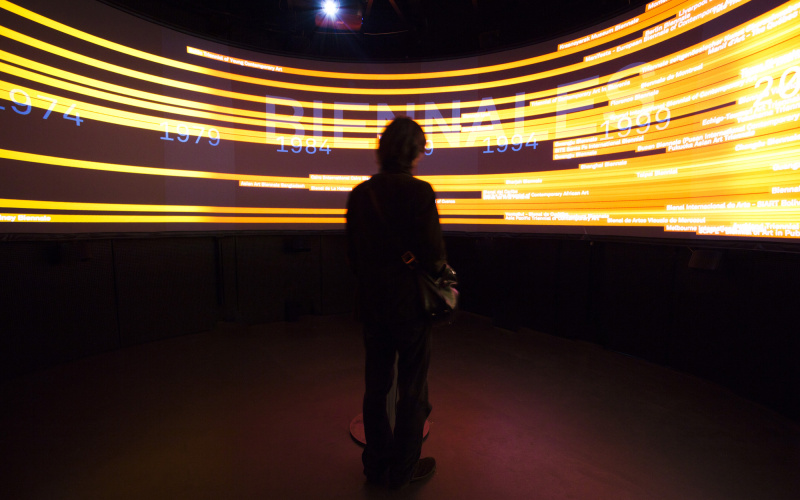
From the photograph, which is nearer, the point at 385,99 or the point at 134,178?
the point at 134,178

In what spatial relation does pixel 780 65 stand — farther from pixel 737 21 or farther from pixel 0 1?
pixel 0 1

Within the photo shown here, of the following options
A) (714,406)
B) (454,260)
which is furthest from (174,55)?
(714,406)

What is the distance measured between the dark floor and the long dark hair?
4.72 feet

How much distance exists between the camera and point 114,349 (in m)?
3.46

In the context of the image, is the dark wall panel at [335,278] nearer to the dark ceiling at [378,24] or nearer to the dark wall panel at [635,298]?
the dark ceiling at [378,24]

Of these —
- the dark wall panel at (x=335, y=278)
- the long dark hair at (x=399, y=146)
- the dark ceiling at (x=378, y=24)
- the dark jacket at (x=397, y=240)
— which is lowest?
the dark wall panel at (x=335, y=278)

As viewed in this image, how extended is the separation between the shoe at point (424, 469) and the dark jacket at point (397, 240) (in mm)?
803

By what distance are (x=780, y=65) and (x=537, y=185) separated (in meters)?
1.92

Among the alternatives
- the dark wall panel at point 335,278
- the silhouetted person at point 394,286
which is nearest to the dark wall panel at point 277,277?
the dark wall panel at point 335,278

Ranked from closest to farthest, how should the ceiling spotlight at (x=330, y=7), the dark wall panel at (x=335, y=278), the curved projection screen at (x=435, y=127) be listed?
the curved projection screen at (x=435, y=127) → the ceiling spotlight at (x=330, y=7) → the dark wall panel at (x=335, y=278)

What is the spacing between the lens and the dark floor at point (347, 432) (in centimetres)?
173

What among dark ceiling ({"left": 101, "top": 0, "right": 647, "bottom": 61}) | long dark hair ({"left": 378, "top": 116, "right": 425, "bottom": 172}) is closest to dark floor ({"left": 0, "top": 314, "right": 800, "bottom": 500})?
long dark hair ({"left": 378, "top": 116, "right": 425, "bottom": 172})

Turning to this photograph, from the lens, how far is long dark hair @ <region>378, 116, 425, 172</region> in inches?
63.5

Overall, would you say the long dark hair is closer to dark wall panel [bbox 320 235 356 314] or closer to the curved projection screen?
the curved projection screen
